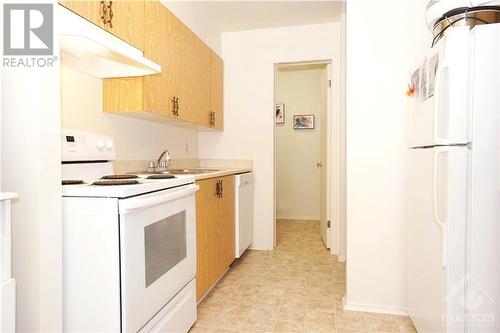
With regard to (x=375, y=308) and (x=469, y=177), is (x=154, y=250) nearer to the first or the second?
(x=469, y=177)

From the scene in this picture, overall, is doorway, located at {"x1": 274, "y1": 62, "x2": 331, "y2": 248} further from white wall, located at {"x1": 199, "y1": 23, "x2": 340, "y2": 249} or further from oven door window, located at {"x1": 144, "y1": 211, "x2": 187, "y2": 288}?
oven door window, located at {"x1": 144, "y1": 211, "x2": 187, "y2": 288}

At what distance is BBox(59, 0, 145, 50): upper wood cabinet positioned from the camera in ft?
4.80

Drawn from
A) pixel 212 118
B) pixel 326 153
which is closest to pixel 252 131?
pixel 212 118

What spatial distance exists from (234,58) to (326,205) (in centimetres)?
193

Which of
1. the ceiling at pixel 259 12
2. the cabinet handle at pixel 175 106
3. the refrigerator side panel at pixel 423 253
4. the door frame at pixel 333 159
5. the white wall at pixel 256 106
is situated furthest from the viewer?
the white wall at pixel 256 106

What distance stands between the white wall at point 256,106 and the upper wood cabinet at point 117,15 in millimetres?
1749

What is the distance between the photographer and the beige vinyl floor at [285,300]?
192 centimetres

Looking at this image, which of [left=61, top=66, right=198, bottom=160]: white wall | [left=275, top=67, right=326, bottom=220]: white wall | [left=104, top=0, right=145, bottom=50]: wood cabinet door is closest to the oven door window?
[left=61, top=66, right=198, bottom=160]: white wall

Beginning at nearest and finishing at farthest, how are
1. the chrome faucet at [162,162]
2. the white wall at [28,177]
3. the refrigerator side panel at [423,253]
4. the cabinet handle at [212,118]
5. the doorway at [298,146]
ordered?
the white wall at [28,177]
the refrigerator side panel at [423,253]
the chrome faucet at [162,162]
the cabinet handle at [212,118]
the doorway at [298,146]

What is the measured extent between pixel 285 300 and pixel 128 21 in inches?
80.4

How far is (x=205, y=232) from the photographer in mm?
2213

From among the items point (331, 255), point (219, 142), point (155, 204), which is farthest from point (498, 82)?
point (219, 142)

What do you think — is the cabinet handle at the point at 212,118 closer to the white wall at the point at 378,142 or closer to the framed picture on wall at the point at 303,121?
the white wall at the point at 378,142

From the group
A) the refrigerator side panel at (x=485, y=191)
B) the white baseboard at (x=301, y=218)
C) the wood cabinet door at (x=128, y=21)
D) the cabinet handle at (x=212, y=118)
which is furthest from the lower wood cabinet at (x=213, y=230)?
the white baseboard at (x=301, y=218)
